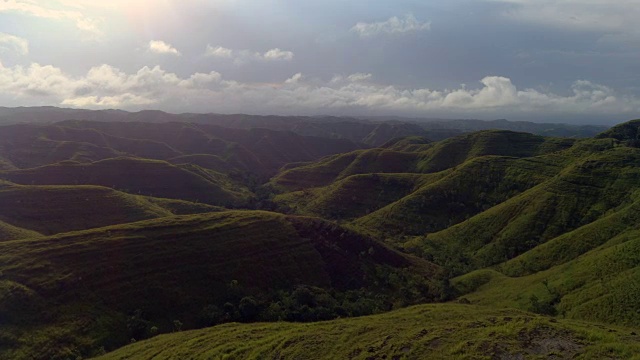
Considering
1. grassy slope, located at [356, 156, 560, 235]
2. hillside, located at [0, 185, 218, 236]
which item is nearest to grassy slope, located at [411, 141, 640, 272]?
grassy slope, located at [356, 156, 560, 235]

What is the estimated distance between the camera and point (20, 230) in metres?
124

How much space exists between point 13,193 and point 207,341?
137 m

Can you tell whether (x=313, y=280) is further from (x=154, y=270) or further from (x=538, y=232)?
(x=538, y=232)

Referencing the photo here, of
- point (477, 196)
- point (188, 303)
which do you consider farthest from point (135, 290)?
point (477, 196)

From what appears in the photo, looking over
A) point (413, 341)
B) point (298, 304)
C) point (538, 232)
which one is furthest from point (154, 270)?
point (538, 232)

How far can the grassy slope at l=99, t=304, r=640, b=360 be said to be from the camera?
37.4 m

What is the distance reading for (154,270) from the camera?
9000 centimetres

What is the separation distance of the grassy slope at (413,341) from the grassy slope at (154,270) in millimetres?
15783

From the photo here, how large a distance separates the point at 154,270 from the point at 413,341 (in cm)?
6622

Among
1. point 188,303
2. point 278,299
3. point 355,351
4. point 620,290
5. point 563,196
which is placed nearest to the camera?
point 355,351

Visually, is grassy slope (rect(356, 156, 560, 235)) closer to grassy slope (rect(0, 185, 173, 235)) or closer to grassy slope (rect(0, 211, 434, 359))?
grassy slope (rect(0, 211, 434, 359))

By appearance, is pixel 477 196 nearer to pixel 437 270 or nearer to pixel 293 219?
pixel 437 270

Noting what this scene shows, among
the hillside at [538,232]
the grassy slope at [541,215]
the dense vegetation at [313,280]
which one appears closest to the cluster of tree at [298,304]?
the dense vegetation at [313,280]

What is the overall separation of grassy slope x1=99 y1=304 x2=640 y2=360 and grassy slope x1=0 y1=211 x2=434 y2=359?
15.8 meters
